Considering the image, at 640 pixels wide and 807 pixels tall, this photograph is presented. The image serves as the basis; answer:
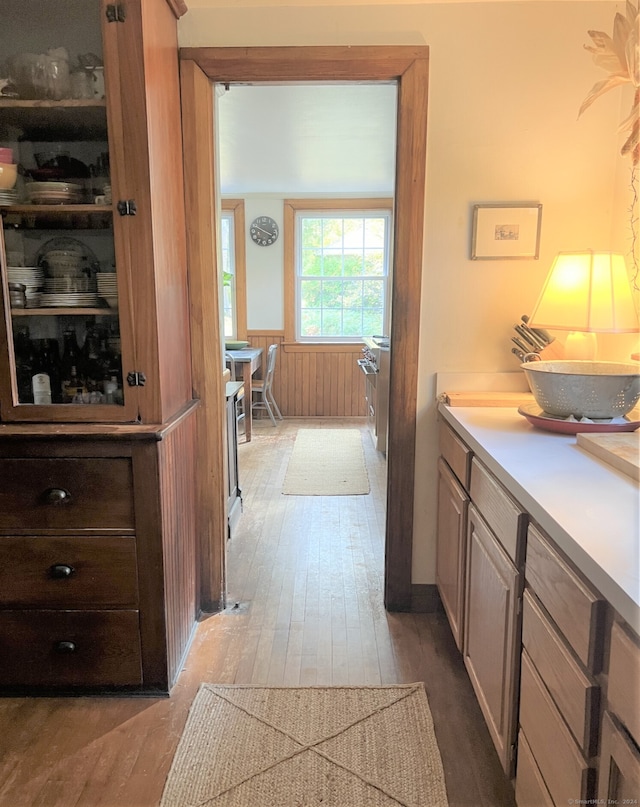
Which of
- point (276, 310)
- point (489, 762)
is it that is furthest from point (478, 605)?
point (276, 310)

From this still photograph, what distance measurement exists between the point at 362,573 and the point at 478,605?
113 centimetres

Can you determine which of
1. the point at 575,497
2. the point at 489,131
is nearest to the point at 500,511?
the point at 575,497

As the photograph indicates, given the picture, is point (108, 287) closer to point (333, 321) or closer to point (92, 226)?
point (92, 226)

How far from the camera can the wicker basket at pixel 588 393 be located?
5.32 feet

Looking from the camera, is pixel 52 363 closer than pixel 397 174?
Yes

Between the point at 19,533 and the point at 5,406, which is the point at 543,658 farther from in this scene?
the point at 5,406

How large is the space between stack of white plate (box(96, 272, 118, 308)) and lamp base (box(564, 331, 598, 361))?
1.52 metres

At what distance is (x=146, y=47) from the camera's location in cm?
163

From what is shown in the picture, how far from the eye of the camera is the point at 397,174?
6.81 feet

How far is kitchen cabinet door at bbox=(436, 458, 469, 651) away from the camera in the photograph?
1.79 metres

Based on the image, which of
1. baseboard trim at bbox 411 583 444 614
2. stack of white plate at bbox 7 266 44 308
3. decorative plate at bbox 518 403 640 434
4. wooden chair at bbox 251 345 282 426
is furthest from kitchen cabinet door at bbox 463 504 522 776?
wooden chair at bbox 251 345 282 426

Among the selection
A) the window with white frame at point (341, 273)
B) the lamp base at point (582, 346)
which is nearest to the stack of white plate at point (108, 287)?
the lamp base at point (582, 346)

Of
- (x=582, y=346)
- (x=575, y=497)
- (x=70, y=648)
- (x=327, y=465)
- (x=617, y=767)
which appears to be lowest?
(x=327, y=465)

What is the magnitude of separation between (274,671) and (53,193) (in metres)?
1.72
